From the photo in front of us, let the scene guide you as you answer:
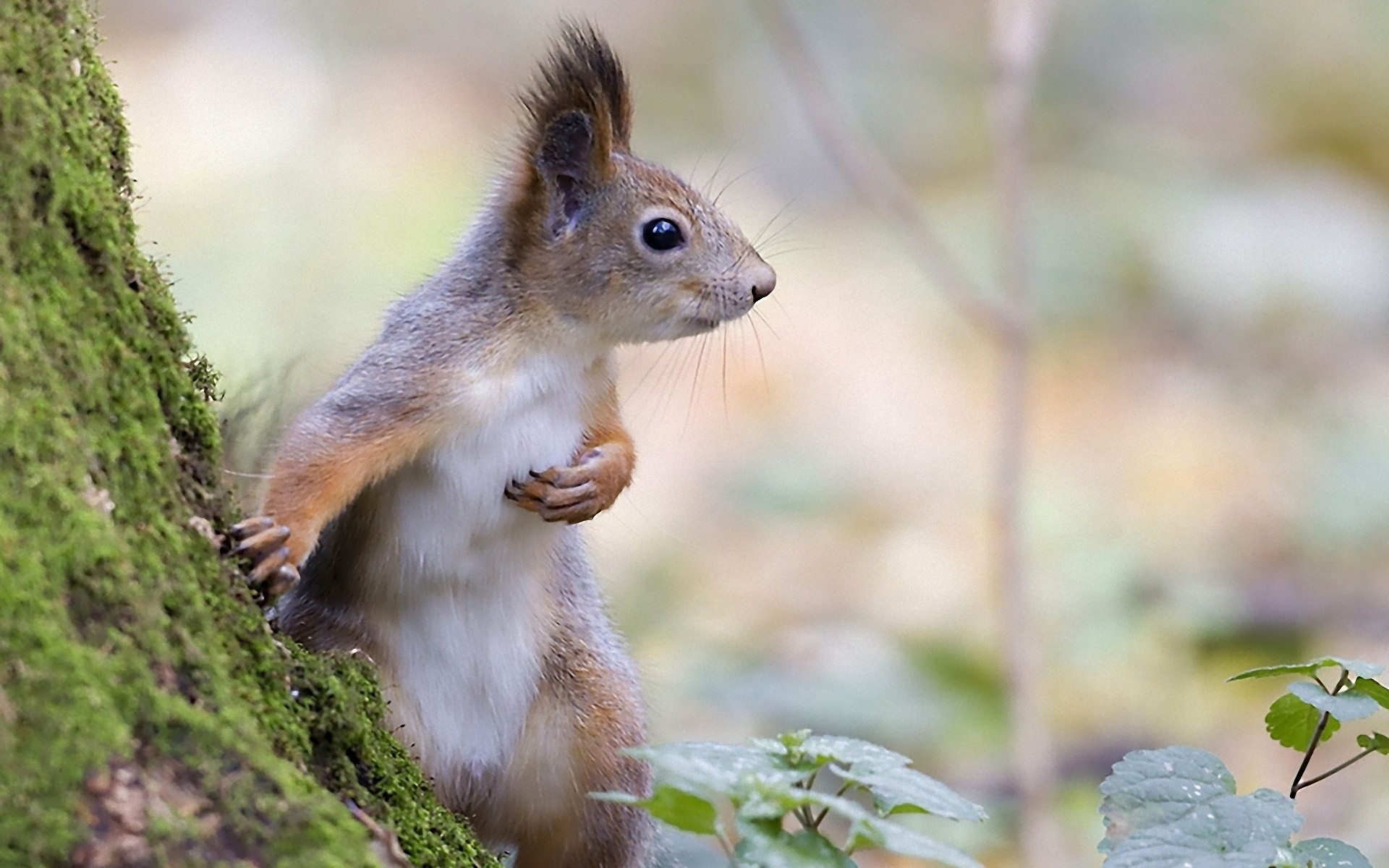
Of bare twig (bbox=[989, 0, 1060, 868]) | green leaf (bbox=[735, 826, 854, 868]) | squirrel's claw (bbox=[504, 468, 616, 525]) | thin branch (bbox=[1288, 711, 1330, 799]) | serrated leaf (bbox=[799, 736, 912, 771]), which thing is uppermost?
bare twig (bbox=[989, 0, 1060, 868])

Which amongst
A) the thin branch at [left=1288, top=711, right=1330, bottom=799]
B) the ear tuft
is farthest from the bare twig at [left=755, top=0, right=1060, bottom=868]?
the thin branch at [left=1288, top=711, right=1330, bottom=799]

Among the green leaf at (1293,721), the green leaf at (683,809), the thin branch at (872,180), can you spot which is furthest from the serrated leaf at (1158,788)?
the thin branch at (872,180)

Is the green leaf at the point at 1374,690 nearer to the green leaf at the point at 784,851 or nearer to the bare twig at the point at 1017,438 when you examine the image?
the green leaf at the point at 784,851

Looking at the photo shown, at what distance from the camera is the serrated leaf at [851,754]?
1.25 m

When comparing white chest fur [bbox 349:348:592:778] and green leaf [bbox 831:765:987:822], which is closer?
green leaf [bbox 831:765:987:822]

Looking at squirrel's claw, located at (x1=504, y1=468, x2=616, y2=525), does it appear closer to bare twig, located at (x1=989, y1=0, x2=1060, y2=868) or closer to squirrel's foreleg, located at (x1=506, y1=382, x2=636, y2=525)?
squirrel's foreleg, located at (x1=506, y1=382, x2=636, y2=525)

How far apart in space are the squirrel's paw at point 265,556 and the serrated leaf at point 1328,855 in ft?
2.94

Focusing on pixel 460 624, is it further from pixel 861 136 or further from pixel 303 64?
pixel 303 64

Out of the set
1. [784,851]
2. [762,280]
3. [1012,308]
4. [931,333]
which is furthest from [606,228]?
[931,333]

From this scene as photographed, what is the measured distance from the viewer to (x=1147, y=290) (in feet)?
20.4

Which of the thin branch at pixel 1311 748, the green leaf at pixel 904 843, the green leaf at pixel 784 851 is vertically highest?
the thin branch at pixel 1311 748

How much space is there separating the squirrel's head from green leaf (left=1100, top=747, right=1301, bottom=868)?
0.83m

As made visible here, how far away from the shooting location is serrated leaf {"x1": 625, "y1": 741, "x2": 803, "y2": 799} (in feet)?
3.68

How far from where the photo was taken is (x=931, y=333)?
6.21m
